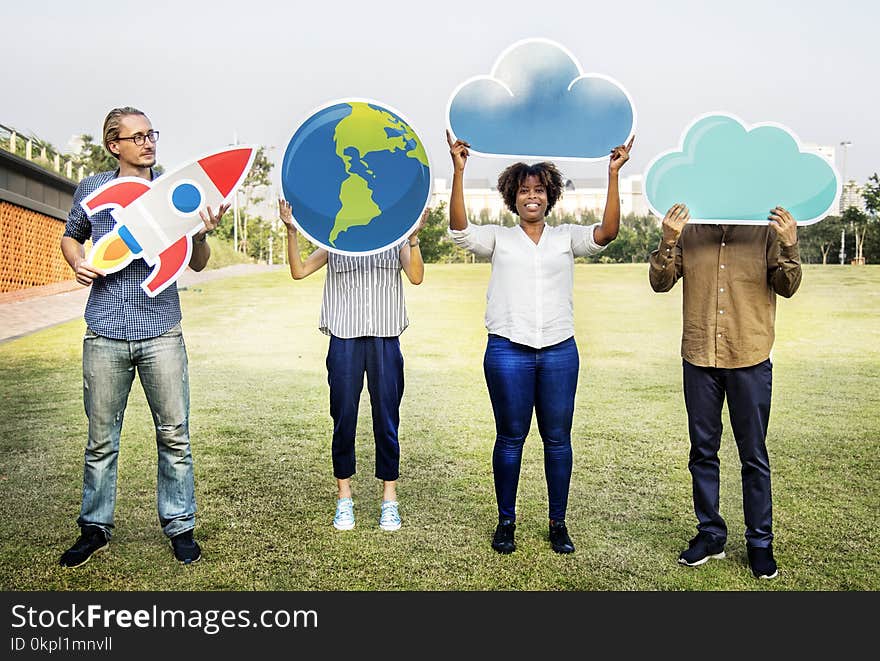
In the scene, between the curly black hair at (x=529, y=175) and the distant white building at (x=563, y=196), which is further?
the distant white building at (x=563, y=196)

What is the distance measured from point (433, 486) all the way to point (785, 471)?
206 cm

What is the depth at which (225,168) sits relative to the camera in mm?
3615

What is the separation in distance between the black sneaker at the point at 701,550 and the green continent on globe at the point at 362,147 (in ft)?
6.10

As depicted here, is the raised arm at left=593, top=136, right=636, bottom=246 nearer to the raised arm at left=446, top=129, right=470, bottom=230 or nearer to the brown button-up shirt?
the brown button-up shirt

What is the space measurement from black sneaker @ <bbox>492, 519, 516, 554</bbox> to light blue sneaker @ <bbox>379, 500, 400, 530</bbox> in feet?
1.63

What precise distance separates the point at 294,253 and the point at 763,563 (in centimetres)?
224

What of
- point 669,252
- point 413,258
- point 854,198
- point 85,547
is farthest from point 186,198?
point 854,198

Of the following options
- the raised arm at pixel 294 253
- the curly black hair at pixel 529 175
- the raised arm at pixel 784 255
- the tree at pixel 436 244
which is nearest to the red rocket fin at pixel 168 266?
the raised arm at pixel 294 253

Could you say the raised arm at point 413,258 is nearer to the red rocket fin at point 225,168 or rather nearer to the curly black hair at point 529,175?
the curly black hair at point 529,175

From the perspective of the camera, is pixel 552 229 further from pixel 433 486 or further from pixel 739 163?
pixel 433 486

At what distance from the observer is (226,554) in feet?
12.5

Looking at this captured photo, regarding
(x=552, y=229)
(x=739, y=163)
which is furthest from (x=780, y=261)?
(x=552, y=229)

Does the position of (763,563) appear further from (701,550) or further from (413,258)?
(413,258)

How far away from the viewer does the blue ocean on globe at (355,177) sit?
12.2 ft
